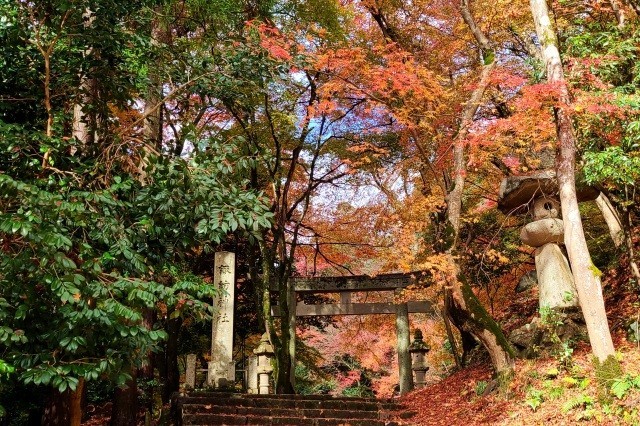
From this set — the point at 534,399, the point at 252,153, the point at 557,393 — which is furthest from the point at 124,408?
the point at 557,393

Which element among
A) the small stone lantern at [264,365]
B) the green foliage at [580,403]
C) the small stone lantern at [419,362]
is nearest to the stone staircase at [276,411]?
the small stone lantern at [264,365]

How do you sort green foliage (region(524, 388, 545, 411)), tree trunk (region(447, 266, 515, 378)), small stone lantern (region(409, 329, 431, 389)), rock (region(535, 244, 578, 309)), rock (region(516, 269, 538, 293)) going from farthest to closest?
small stone lantern (region(409, 329, 431, 389)) → rock (region(516, 269, 538, 293)) → rock (region(535, 244, 578, 309)) → tree trunk (region(447, 266, 515, 378)) → green foliage (region(524, 388, 545, 411))

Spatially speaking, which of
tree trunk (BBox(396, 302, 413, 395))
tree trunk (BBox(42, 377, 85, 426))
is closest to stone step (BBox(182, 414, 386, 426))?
tree trunk (BBox(42, 377, 85, 426))

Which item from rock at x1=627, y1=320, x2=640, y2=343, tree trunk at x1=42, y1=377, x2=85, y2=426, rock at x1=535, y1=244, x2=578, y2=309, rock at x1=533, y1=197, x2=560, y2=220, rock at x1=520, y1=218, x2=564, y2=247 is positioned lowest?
tree trunk at x1=42, y1=377, x2=85, y2=426

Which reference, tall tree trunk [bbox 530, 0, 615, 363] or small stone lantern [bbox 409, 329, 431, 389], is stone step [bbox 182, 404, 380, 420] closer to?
tall tree trunk [bbox 530, 0, 615, 363]

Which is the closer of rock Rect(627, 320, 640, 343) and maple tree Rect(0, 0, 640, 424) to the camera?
maple tree Rect(0, 0, 640, 424)

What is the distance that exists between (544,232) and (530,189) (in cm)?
76

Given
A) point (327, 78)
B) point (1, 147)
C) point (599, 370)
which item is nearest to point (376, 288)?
point (327, 78)

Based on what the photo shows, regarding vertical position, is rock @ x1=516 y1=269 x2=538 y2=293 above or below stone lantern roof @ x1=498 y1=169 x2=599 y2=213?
below

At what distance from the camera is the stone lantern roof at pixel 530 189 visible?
891 cm

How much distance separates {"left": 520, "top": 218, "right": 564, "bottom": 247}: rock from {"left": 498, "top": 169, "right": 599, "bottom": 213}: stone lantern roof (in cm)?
39

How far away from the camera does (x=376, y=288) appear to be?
54.0 ft

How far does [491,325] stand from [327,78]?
6.95m

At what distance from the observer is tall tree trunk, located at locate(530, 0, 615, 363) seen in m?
6.33
